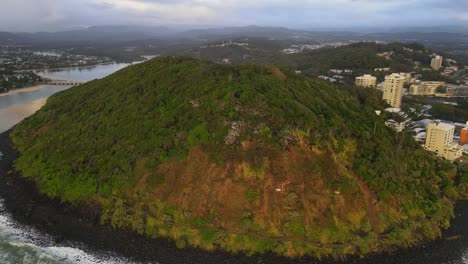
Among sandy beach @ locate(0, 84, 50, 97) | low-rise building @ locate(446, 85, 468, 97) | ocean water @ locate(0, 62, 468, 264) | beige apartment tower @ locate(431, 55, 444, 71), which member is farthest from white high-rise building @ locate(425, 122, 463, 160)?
sandy beach @ locate(0, 84, 50, 97)

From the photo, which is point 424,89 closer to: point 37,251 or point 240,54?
point 240,54

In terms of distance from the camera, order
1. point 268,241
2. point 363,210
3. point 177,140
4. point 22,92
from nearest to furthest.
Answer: point 268,241 < point 363,210 < point 177,140 < point 22,92

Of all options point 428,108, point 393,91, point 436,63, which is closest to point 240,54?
point 436,63

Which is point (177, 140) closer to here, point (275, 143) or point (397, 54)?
point (275, 143)

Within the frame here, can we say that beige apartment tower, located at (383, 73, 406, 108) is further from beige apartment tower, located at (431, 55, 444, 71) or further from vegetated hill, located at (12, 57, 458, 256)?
beige apartment tower, located at (431, 55, 444, 71)

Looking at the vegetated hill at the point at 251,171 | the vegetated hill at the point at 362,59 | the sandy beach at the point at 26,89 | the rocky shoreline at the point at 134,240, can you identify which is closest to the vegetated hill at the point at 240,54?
the vegetated hill at the point at 362,59

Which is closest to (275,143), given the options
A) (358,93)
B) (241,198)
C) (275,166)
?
(275,166)

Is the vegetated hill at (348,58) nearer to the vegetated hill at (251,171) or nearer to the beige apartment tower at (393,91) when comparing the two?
the beige apartment tower at (393,91)
